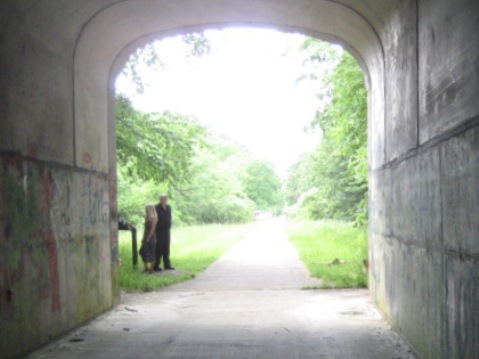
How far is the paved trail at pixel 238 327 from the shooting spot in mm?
6195

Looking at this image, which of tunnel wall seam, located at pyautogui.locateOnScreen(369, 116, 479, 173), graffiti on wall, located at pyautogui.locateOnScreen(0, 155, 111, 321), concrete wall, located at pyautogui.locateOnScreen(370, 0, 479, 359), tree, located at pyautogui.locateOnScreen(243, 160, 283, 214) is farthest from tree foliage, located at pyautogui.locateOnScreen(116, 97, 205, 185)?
tree, located at pyautogui.locateOnScreen(243, 160, 283, 214)

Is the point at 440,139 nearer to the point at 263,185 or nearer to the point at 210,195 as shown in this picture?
the point at 210,195

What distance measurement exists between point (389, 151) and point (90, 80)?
14.2ft

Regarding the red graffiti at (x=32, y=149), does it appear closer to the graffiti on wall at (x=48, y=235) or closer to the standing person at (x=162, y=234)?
the graffiti on wall at (x=48, y=235)

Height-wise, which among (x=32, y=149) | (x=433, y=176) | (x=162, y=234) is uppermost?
(x=32, y=149)

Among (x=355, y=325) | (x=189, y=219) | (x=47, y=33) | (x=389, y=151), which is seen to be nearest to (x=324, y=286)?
(x=355, y=325)

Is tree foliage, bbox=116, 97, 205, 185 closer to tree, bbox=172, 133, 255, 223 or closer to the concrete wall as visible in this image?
the concrete wall

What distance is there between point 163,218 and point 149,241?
95 centimetres

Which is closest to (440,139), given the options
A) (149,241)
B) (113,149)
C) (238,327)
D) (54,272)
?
(238,327)

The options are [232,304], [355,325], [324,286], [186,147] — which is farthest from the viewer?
[186,147]

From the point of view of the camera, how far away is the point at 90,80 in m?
8.20

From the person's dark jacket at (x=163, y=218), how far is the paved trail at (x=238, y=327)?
2.49 m

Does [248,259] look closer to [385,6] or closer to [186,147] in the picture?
[186,147]

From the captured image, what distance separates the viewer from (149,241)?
13109 millimetres
